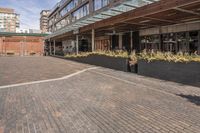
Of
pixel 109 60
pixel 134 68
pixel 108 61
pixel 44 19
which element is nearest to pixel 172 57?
pixel 134 68

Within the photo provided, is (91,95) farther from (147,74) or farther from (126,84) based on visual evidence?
(147,74)

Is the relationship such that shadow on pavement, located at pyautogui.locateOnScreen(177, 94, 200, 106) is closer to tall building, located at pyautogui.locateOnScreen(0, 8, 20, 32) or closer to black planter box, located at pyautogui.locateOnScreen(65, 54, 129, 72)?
black planter box, located at pyautogui.locateOnScreen(65, 54, 129, 72)

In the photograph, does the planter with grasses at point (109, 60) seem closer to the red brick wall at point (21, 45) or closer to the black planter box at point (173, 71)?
the black planter box at point (173, 71)

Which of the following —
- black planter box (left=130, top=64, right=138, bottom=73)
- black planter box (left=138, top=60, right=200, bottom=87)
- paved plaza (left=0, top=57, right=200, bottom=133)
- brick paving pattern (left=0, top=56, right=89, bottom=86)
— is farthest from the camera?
black planter box (left=130, top=64, right=138, bottom=73)

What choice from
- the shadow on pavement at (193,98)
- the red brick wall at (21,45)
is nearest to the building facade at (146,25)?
the shadow on pavement at (193,98)

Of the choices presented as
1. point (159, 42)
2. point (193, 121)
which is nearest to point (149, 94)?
point (193, 121)

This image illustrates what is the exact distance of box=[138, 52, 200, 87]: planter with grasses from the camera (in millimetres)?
9820

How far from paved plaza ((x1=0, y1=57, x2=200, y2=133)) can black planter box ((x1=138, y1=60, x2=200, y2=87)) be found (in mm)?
596

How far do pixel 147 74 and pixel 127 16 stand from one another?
516 centimetres

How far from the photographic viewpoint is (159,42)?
23.2 meters

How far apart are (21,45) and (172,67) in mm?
49590

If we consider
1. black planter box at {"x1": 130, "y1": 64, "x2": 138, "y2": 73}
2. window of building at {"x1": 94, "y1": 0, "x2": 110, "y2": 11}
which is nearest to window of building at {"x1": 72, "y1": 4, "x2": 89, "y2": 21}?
window of building at {"x1": 94, "y1": 0, "x2": 110, "y2": 11}

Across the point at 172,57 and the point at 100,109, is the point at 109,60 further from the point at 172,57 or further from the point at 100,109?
the point at 100,109

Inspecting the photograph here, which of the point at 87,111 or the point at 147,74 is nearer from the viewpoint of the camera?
the point at 87,111
